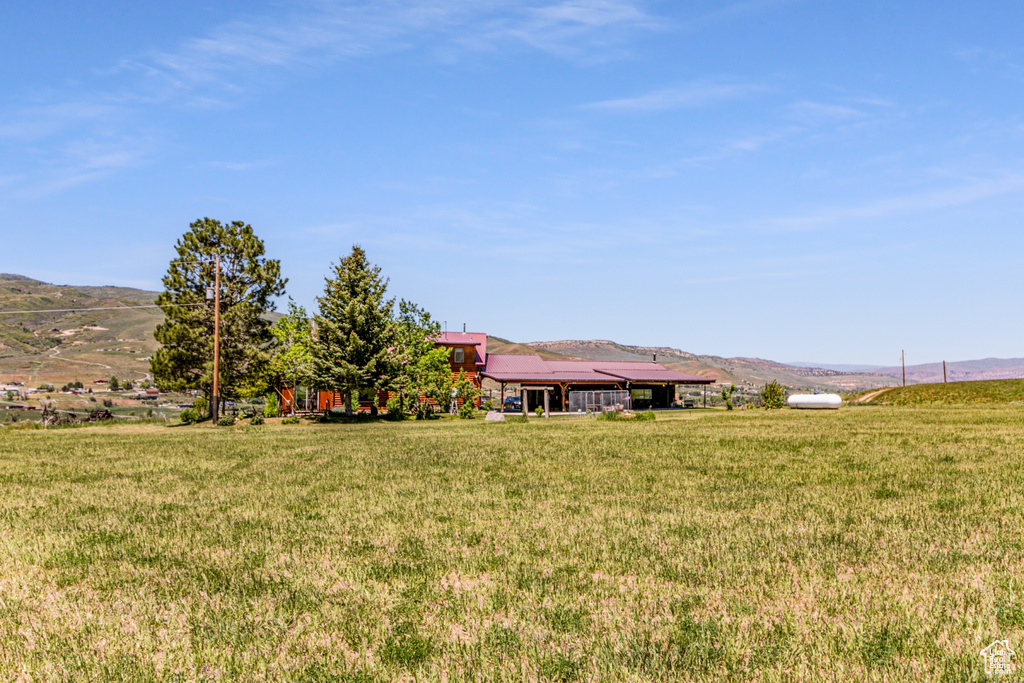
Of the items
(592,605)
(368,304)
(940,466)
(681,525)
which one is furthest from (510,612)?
(368,304)

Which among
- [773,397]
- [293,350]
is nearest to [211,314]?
[293,350]

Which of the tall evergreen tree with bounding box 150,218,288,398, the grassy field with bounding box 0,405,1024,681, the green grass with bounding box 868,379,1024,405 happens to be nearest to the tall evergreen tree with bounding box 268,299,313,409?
the tall evergreen tree with bounding box 150,218,288,398

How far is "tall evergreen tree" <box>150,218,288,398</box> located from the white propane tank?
4507cm

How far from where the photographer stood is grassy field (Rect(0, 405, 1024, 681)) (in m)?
5.39

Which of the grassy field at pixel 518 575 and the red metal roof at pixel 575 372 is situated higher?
the red metal roof at pixel 575 372

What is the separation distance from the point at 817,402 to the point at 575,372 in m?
22.9

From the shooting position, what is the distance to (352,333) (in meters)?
50.9

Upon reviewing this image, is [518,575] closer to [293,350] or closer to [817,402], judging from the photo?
[293,350]

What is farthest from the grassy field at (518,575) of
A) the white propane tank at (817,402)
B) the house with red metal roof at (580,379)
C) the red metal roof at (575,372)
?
the red metal roof at (575,372)

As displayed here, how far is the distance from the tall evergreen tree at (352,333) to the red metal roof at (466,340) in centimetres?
1499

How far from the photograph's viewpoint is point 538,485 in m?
14.7

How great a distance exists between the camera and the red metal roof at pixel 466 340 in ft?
224

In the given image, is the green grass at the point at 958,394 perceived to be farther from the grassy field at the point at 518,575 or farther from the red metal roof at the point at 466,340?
the grassy field at the point at 518,575

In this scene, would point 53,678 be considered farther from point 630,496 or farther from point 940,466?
point 940,466
